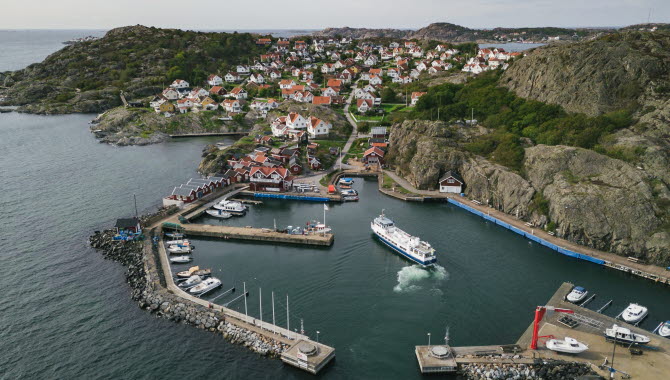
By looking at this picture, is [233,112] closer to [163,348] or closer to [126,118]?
[126,118]

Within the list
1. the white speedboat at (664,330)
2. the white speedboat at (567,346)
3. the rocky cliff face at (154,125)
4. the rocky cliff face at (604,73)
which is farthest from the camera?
the rocky cliff face at (154,125)

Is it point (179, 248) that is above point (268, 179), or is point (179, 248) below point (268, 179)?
below

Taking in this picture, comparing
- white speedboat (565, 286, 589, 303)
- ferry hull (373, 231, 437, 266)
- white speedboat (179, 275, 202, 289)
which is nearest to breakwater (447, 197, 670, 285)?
white speedboat (565, 286, 589, 303)

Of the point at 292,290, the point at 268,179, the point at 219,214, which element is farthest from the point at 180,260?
the point at 268,179

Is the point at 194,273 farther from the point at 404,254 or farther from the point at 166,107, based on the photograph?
the point at 166,107

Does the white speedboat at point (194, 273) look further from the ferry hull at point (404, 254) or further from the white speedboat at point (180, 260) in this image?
the ferry hull at point (404, 254)

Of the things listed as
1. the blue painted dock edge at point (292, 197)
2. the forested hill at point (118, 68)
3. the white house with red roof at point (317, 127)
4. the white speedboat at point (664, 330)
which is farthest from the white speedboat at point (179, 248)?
the forested hill at point (118, 68)
